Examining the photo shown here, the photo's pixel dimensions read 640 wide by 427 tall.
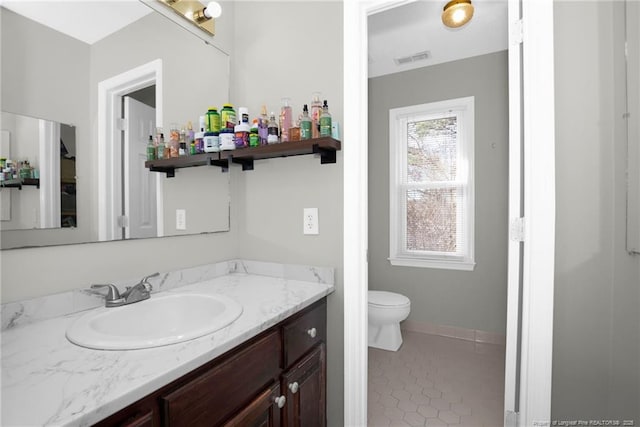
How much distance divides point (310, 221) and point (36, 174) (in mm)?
1022

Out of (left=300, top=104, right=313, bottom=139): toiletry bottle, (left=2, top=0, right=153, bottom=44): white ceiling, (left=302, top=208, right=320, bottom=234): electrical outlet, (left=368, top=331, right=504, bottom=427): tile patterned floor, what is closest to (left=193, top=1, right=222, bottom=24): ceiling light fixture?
(left=2, top=0, right=153, bottom=44): white ceiling

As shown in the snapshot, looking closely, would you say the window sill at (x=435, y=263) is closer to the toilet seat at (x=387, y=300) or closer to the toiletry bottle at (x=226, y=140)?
the toilet seat at (x=387, y=300)

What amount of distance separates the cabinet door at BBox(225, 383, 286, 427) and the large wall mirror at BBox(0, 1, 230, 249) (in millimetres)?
796

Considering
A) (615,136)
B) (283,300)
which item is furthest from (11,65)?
(615,136)

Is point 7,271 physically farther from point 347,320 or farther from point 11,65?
point 347,320

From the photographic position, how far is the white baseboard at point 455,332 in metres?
2.75

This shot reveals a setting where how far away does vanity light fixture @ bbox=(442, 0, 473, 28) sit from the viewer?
1.86 metres

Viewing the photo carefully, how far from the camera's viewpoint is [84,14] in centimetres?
113

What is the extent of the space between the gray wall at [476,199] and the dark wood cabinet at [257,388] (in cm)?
190

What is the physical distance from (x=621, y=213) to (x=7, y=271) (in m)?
2.04

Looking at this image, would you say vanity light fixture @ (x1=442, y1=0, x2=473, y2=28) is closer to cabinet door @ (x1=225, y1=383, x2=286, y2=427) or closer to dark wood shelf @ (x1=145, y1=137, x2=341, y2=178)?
dark wood shelf @ (x1=145, y1=137, x2=341, y2=178)

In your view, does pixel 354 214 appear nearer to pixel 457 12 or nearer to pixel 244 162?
pixel 244 162

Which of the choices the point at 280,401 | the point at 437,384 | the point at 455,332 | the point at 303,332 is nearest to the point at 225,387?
the point at 280,401

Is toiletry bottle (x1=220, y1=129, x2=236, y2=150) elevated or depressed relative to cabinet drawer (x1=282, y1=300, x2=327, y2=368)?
elevated
